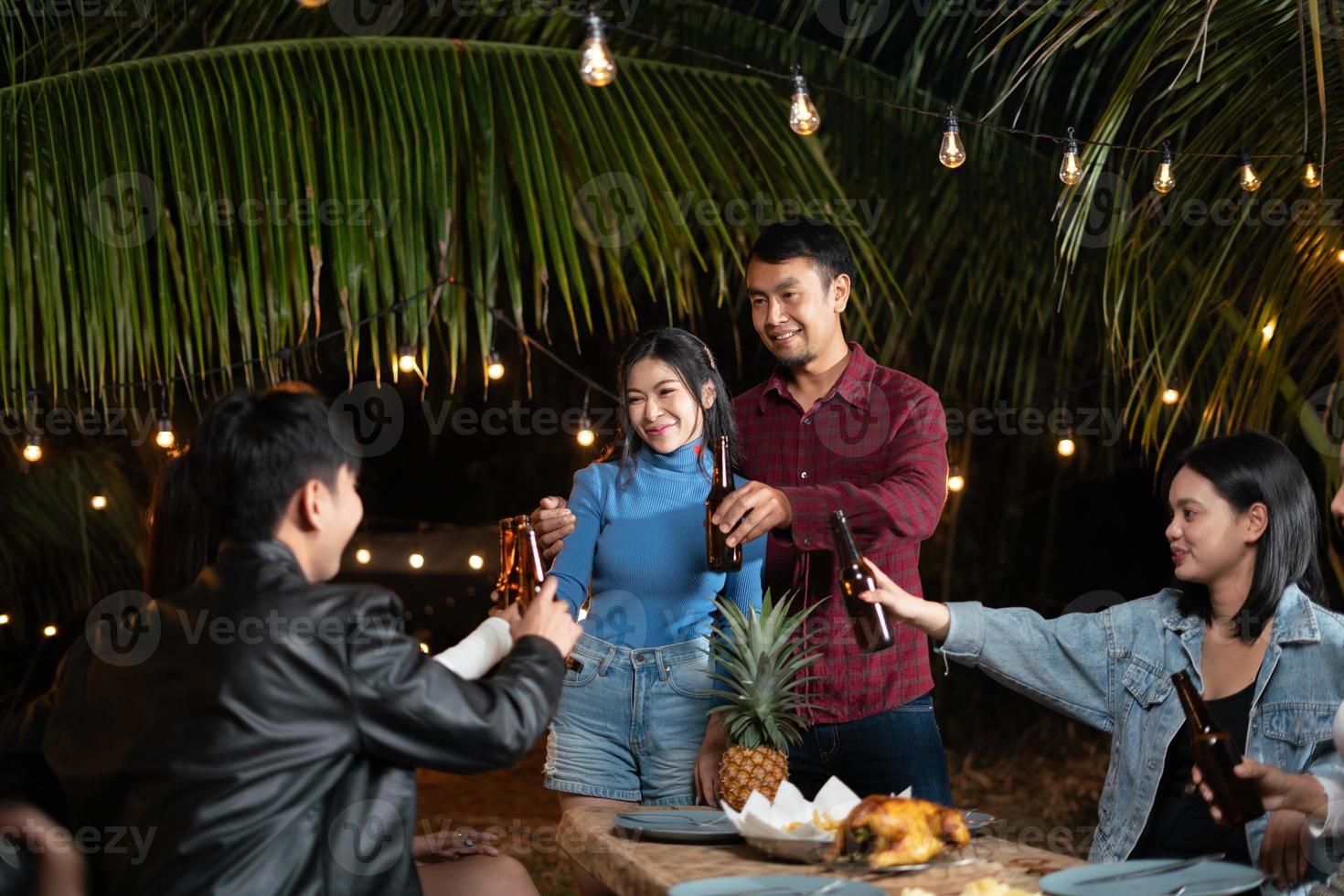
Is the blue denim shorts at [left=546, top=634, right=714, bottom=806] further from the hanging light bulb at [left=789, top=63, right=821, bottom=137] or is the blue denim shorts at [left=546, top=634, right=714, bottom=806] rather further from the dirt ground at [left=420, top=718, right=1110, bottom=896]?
the dirt ground at [left=420, top=718, right=1110, bottom=896]

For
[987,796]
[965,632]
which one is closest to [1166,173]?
[965,632]

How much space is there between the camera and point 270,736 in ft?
5.46

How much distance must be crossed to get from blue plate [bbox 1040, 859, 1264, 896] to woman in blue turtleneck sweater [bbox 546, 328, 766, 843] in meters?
0.93

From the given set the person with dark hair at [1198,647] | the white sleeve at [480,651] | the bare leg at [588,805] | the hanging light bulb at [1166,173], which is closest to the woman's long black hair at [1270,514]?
the person with dark hair at [1198,647]

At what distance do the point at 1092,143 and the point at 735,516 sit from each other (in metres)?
1.50

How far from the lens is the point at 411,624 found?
8.69m

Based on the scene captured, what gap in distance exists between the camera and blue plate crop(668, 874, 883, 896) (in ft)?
5.53

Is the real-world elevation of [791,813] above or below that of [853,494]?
below

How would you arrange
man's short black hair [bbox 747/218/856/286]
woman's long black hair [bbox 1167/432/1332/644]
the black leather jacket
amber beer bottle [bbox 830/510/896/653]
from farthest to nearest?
man's short black hair [bbox 747/218/856/286] → woman's long black hair [bbox 1167/432/1332/644] → amber beer bottle [bbox 830/510/896/653] → the black leather jacket

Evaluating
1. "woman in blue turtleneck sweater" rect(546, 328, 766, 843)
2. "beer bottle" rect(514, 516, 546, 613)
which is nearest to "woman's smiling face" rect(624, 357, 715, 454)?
"woman in blue turtleneck sweater" rect(546, 328, 766, 843)

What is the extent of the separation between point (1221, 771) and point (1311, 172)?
5.26 ft

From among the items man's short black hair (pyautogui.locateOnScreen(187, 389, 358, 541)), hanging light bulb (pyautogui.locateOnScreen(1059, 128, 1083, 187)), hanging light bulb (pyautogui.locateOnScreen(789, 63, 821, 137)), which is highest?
hanging light bulb (pyautogui.locateOnScreen(1059, 128, 1083, 187))

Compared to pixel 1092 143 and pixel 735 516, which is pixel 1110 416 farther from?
pixel 735 516

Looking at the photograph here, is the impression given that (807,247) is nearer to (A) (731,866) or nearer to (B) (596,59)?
(B) (596,59)
